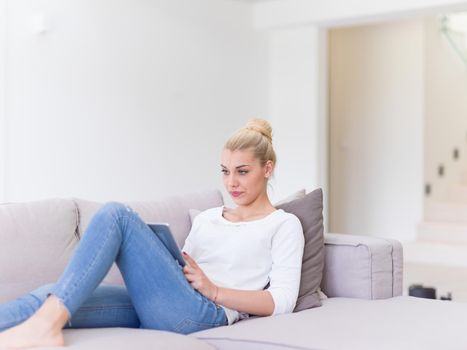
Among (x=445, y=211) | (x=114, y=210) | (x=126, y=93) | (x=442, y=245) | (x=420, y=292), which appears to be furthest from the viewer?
(x=445, y=211)

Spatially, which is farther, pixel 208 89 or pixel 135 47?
pixel 208 89

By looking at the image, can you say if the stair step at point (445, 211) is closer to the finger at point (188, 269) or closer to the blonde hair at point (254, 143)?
the blonde hair at point (254, 143)

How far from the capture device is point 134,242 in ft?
7.48

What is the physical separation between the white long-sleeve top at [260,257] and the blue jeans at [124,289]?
0.17 m

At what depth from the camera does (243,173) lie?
105 inches

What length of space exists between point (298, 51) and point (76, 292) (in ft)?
17.0

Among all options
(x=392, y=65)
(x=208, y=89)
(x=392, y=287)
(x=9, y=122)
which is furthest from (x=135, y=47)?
(x=392, y=287)

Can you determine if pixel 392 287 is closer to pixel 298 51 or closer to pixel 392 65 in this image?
pixel 298 51

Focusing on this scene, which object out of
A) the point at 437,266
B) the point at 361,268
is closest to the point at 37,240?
the point at 361,268

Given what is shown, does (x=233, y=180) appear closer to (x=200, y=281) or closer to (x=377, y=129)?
(x=200, y=281)

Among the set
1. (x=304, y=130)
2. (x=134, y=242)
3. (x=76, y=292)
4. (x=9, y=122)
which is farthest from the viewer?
(x=304, y=130)

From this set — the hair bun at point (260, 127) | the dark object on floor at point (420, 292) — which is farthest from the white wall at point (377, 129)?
the hair bun at point (260, 127)

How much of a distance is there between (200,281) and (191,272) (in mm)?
40

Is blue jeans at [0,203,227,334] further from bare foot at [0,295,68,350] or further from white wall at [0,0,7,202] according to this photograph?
white wall at [0,0,7,202]
